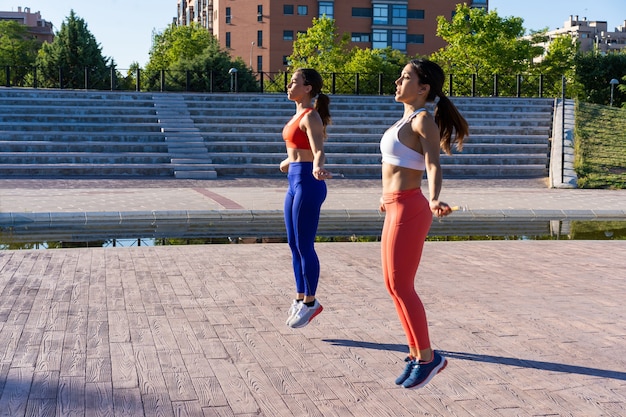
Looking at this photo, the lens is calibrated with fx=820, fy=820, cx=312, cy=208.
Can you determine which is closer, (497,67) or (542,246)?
(542,246)

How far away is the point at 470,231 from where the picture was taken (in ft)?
42.7

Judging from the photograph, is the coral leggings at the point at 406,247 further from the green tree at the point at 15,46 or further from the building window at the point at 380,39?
the building window at the point at 380,39

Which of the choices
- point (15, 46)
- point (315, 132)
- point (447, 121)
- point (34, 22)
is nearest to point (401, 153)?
point (447, 121)

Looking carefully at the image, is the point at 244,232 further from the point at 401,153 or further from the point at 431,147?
the point at 431,147

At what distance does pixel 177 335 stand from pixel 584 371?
2.75 meters

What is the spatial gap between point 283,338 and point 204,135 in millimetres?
18975

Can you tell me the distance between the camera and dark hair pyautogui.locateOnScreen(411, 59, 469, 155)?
15.2ft

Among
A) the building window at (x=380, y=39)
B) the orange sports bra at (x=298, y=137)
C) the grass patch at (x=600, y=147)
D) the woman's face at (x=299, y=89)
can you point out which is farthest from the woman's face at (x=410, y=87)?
the building window at (x=380, y=39)

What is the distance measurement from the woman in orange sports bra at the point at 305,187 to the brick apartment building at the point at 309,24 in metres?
89.3

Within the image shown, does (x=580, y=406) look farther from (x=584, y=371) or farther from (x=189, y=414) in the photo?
(x=189, y=414)

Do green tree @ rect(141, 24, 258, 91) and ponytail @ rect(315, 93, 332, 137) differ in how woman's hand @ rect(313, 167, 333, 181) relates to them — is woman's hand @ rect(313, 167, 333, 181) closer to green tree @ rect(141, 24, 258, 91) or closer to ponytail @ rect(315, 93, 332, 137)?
ponytail @ rect(315, 93, 332, 137)

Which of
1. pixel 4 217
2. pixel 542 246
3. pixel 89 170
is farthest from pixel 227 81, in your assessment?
pixel 542 246

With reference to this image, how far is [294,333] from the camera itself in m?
5.96

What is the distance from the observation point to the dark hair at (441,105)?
4645mm
